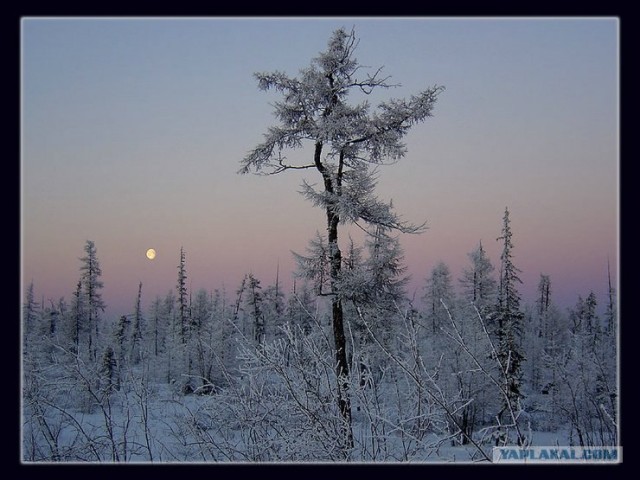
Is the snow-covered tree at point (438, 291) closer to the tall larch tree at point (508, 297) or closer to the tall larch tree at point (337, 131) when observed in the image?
the tall larch tree at point (508, 297)

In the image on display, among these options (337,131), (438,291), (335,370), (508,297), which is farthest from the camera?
(438,291)

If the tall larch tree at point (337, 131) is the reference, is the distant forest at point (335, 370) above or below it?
below

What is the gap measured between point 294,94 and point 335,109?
1.22 m

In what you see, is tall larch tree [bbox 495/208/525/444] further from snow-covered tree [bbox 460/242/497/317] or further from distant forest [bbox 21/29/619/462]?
snow-covered tree [bbox 460/242/497/317]

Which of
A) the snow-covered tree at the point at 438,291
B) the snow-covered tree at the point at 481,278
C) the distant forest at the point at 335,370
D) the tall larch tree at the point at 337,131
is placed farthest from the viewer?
the snow-covered tree at the point at 438,291

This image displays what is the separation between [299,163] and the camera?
12344 millimetres

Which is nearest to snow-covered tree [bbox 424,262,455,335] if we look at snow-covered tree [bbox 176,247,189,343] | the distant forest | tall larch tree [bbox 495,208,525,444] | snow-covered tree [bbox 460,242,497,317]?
the distant forest

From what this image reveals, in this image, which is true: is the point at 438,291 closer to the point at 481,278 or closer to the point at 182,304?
the point at 481,278

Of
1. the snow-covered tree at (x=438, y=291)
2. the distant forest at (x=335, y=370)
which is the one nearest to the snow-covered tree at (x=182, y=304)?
the distant forest at (x=335, y=370)

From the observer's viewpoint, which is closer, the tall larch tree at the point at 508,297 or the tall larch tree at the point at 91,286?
the tall larch tree at the point at 508,297

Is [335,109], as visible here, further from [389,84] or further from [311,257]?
[311,257]

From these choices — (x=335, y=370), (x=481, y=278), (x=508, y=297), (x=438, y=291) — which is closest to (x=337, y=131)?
(x=335, y=370)

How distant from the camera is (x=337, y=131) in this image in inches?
459

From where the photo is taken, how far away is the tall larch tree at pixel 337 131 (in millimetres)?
11805
